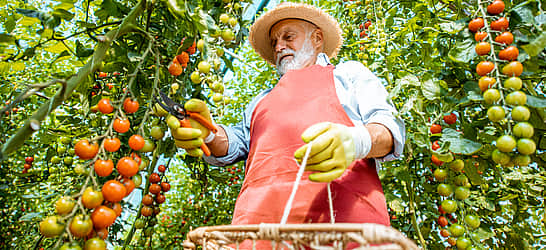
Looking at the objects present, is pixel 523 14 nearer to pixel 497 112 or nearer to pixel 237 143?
pixel 497 112

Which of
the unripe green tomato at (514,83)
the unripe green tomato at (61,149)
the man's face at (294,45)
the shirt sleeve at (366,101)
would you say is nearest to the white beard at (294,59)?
the man's face at (294,45)

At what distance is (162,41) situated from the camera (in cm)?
114

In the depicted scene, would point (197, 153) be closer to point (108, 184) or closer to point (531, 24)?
point (108, 184)

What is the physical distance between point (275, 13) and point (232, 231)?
128 centimetres

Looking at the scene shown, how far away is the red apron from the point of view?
108 cm

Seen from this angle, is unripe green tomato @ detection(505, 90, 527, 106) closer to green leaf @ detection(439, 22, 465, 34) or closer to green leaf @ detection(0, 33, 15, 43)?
green leaf @ detection(439, 22, 465, 34)

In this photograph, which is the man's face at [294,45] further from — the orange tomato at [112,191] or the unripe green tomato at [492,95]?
the orange tomato at [112,191]

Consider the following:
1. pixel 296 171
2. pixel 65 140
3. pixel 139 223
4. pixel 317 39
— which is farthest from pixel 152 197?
pixel 317 39

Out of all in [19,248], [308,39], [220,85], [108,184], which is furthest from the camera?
[19,248]

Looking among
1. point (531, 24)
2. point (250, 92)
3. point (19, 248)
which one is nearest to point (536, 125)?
point (531, 24)

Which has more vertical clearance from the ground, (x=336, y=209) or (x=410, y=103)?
(x=410, y=103)

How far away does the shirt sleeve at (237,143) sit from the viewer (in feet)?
4.77

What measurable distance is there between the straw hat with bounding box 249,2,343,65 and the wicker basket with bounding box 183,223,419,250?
4.09ft

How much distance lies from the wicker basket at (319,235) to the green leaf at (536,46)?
628 millimetres
